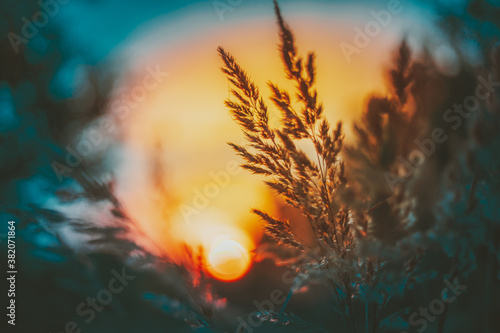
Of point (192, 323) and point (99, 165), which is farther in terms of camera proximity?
point (99, 165)

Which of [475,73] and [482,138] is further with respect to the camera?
[475,73]

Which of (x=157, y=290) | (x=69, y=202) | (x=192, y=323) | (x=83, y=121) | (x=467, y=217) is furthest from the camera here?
(x=83, y=121)

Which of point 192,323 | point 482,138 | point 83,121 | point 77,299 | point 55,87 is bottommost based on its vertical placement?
point 192,323

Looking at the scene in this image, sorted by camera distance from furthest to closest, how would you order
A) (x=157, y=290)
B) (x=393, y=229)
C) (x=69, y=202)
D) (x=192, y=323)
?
(x=157, y=290), (x=69, y=202), (x=192, y=323), (x=393, y=229)

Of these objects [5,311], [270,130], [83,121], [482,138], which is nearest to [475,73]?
[482,138]

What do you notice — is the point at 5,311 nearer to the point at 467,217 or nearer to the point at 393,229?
the point at 393,229

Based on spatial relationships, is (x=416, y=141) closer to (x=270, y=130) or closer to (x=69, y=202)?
(x=270, y=130)

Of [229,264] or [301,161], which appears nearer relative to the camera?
[301,161]

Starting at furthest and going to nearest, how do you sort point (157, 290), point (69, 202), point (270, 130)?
point (157, 290) < point (69, 202) < point (270, 130)

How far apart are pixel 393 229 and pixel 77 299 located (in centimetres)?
185

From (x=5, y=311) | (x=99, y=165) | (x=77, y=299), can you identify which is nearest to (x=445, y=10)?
(x=99, y=165)

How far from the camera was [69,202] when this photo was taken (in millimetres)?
1682

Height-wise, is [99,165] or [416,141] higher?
[99,165]

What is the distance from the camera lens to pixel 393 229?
0.98m
